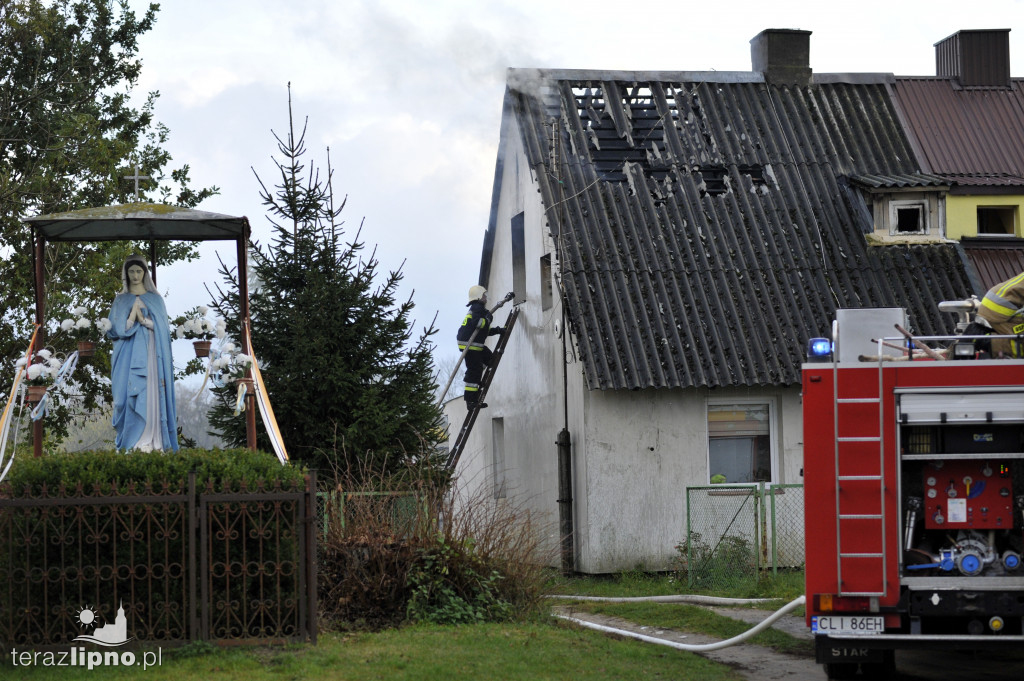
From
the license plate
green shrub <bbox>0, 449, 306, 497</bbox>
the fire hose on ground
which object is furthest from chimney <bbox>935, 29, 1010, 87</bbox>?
green shrub <bbox>0, 449, 306, 497</bbox>

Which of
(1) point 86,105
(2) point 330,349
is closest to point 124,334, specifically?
(2) point 330,349

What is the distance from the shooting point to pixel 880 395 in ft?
28.5

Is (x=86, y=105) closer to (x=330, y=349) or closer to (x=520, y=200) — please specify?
(x=520, y=200)

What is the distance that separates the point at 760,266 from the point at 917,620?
10.3 m

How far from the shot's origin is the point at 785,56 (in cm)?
2161

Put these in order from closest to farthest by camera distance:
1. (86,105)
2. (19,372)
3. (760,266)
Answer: (19,372)
(760,266)
(86,105)

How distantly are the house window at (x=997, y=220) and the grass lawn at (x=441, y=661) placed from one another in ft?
38.5

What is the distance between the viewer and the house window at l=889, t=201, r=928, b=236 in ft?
62.0

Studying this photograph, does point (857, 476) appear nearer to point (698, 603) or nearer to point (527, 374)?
point (698, 603)

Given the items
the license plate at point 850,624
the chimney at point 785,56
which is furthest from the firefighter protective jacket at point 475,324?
the license plate at point 850,624

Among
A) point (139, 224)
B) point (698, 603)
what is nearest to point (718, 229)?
point (698, 603)

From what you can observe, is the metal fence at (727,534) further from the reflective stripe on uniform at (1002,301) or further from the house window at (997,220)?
the house window at (997,220)

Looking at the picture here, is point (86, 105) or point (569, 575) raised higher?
point (86, 105)

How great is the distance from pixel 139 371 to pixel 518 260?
10.1 m
